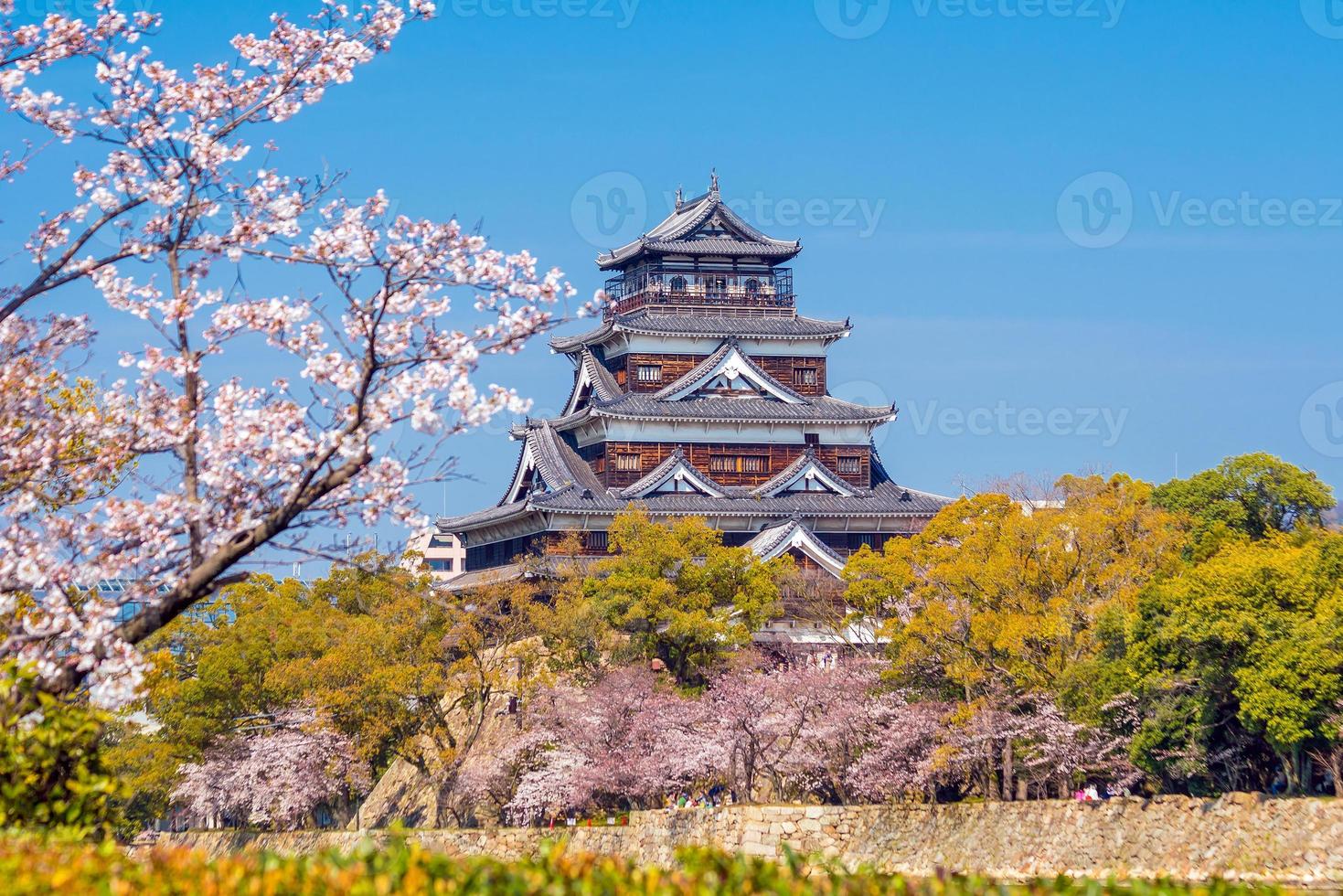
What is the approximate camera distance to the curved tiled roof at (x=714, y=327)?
46.0 m

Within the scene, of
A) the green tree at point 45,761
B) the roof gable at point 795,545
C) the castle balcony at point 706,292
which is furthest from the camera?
the castle balcony at point 706,292

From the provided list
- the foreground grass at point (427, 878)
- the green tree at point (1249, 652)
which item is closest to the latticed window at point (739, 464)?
the green tree at point (1249, 652)

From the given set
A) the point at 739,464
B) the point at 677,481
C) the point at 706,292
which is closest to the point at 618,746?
the point at 677,481

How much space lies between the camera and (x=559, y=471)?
44000mm

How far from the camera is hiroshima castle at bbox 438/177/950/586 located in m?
43.4

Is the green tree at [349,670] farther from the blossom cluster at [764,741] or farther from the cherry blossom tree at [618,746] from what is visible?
the blossom cluster at [764,741]

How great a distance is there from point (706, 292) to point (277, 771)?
2028 cm

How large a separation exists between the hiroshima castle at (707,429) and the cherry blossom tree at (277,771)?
9052 mm

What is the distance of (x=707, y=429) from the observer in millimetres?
45344

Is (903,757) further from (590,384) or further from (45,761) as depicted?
(45,761)

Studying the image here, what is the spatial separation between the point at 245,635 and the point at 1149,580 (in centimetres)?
1975

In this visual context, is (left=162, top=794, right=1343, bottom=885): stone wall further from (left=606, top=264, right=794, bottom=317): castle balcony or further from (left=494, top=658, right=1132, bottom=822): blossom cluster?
(left=606, top=264, right=794, bottom=317): castle balcony

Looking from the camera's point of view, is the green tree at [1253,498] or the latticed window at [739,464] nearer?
the green tree at [1253,498]

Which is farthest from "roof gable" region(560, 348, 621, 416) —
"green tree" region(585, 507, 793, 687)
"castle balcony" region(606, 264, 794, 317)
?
"green tree" region(585, 507, 793, 687)
